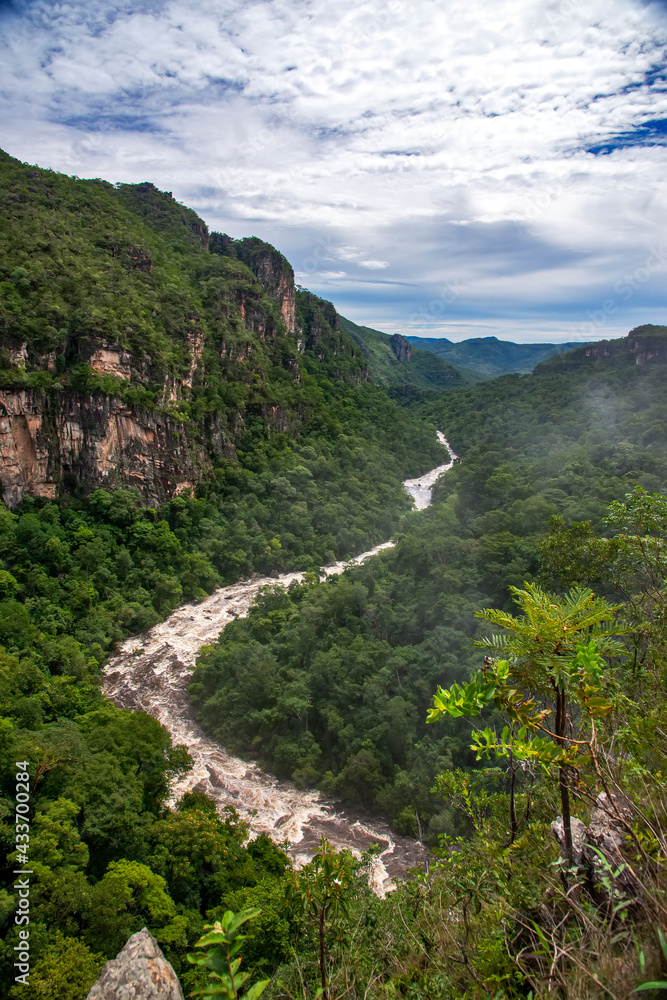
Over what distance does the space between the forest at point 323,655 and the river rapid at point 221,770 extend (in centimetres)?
62

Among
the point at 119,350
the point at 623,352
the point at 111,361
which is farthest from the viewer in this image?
the point at 623,352


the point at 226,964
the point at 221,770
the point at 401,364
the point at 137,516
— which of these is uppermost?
the point at 401,364

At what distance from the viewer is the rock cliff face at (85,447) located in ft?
89.7

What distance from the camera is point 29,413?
28.0 m

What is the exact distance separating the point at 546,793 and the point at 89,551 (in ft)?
86.4

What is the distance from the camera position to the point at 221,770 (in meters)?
18.8

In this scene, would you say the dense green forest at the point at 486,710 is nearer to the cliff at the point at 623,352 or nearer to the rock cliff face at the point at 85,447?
the cliff at the point at 623,352

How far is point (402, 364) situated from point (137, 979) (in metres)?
143

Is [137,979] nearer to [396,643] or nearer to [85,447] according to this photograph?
[396,643]

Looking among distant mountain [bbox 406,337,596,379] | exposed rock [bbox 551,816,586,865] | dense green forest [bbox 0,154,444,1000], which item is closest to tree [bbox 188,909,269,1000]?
exposed rock [bbox 551,816,586,865]

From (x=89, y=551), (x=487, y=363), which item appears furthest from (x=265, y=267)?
(x=487, y=363)

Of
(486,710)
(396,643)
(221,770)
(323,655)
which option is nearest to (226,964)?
(486,710)

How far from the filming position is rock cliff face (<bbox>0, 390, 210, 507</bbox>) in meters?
27.3

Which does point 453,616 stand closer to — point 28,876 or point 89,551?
point 28,876
